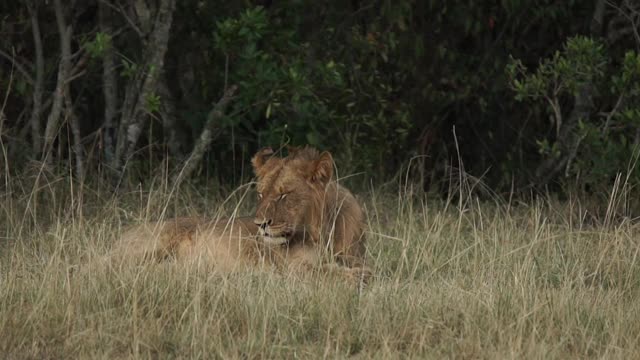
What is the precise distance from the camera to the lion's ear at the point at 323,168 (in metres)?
6.55

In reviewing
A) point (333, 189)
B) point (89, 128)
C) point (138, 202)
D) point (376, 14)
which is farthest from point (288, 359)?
point (89, 128)

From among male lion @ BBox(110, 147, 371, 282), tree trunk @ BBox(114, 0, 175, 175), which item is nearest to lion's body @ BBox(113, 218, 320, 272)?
male lion @ BBox(110, 147, 371, 282)

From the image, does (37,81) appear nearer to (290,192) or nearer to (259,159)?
(259,159)

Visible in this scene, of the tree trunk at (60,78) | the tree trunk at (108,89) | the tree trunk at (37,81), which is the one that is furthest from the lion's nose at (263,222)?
the tree trunk at (37,81)

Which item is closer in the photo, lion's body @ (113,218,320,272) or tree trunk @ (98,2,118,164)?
lion's body @ (113,218,320,272)

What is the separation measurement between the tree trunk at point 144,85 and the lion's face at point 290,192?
2383mm

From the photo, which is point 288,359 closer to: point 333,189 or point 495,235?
point 333,189

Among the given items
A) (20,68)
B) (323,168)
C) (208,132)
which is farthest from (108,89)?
(323,168)

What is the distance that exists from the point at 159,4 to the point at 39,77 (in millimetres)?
1041

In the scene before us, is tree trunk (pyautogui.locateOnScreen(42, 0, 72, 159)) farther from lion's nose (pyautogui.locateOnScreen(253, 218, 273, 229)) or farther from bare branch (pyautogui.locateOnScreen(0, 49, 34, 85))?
lion's nose (pyautogui.locateOnScreen(253, 218, 273, 229))

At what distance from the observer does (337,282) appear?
596 centimetres

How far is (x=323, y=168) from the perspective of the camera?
6582mm

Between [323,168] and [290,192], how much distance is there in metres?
0.20

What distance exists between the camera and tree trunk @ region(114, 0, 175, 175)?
891 centimetres
